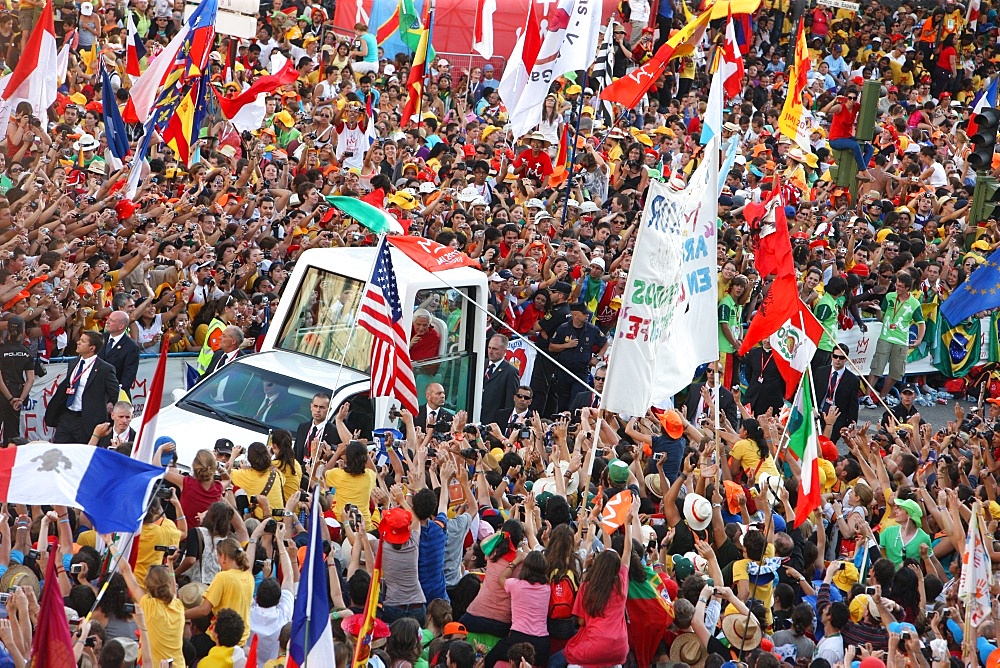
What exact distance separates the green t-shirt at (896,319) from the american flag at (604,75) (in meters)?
6.54

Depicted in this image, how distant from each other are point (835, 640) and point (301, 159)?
1022 centimetres

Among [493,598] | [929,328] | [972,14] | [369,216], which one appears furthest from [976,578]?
[972,14]

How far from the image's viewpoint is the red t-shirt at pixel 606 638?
8000 millimetres

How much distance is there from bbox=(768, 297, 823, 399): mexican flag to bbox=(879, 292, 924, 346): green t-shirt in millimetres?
4834

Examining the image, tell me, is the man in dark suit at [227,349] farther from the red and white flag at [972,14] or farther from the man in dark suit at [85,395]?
the red and white flag at [972,14]

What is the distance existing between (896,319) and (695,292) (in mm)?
6956

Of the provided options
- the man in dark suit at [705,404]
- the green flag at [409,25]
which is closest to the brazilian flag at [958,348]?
the man in dark suit at [705,404]

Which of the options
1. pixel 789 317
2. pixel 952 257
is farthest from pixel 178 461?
pixel 952 257

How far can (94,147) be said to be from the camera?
1630 cm

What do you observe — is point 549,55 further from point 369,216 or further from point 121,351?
point 121,351

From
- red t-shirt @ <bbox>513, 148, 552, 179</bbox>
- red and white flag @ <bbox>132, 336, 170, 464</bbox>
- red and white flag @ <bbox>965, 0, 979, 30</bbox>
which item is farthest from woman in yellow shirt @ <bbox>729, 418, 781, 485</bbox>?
red and white flag @ <bbox>965, 0, 979, 30</bbox>

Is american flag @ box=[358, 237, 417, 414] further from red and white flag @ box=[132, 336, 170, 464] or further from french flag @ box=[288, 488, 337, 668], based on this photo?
french flag @ box=[288, 488, 337, 668]

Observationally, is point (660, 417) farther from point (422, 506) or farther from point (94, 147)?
point (94, 147)

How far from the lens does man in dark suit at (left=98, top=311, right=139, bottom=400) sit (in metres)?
11.9
